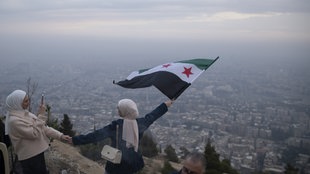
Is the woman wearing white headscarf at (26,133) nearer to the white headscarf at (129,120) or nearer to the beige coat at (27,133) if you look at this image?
the beige coat at (27,133)

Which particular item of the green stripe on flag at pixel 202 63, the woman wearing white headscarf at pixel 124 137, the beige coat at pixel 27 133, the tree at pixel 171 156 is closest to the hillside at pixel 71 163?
the tree at pixel 171 156

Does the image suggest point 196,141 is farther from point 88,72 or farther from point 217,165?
point 88,72

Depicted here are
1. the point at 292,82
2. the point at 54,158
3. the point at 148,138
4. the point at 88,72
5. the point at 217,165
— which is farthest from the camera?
the point at 88,72

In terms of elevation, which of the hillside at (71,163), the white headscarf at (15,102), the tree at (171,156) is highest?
the white headscarf at (15,102)

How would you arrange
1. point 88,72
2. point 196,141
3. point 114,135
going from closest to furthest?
point 114,135
point 196,141
point 88,72

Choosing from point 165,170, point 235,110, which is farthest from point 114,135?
point 235,110

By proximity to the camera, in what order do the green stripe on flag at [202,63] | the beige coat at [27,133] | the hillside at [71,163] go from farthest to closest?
1. the hillside at [71,163]
2. the green stripe on flag at [202,63]
3. the beige coat at [27,133]

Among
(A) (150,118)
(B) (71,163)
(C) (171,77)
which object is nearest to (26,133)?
(A) (150,118)
